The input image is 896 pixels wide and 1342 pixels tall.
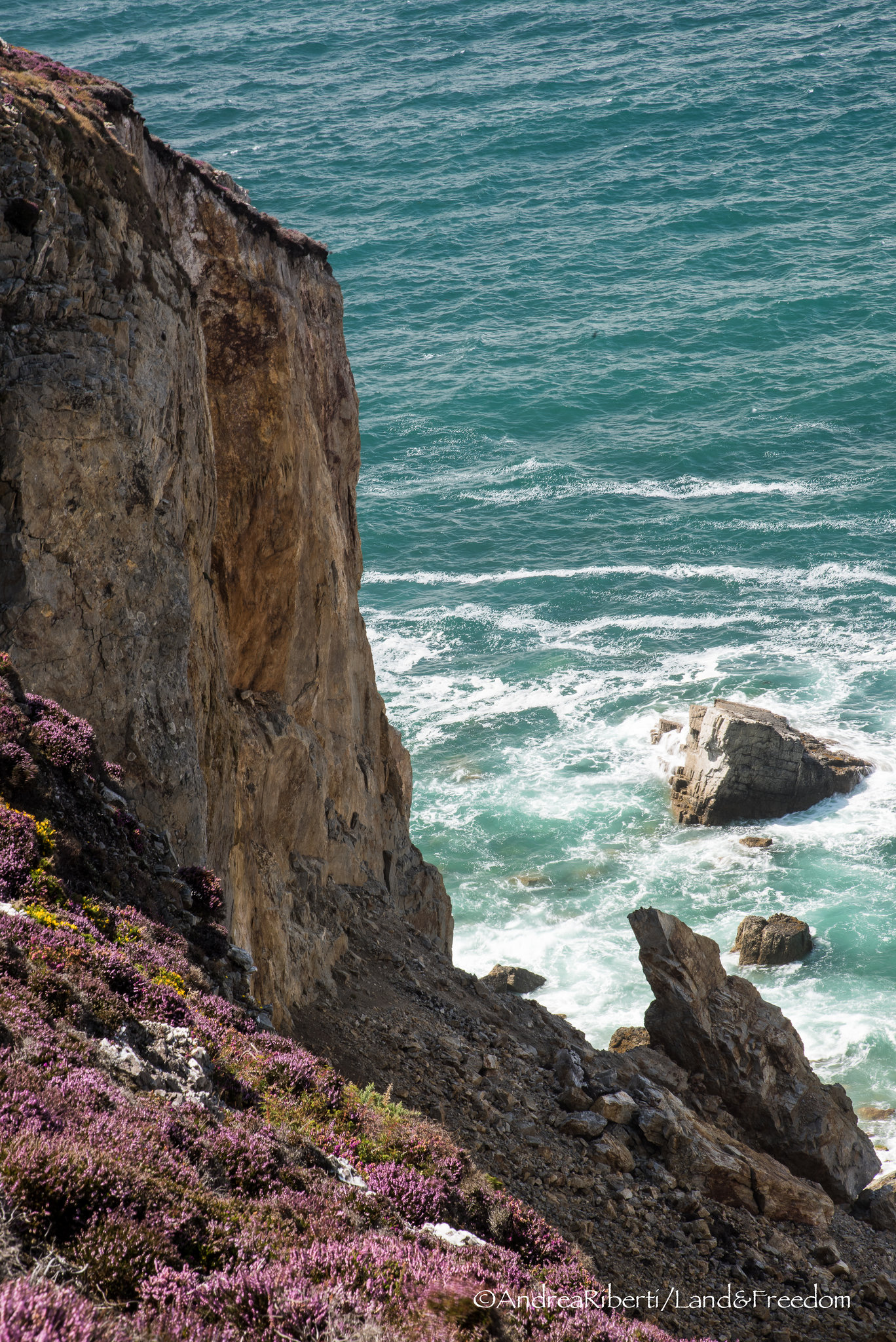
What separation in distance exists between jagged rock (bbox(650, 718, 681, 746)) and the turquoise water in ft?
2.29

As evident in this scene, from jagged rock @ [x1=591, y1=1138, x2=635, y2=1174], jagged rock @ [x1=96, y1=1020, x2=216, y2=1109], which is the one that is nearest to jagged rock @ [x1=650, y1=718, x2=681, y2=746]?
jagged rock @ [x1=591, y1=1138, x2=635, y2=1174]

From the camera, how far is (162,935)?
1022cm

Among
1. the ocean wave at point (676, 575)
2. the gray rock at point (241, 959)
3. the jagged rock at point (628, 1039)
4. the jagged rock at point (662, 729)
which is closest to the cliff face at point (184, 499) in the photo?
the gray rock at point (241, 959)

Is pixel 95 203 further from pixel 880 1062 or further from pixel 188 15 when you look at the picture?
pixel 188 15

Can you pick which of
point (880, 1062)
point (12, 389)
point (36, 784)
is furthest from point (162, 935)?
point (880, 1062)

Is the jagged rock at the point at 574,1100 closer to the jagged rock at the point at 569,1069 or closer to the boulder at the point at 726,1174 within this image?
the jagged rock at the point at 569,1069

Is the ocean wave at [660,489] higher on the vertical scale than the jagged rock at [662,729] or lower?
higher

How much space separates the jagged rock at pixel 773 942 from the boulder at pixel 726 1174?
47.5 feet

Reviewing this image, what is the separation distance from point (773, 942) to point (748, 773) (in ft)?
26.2

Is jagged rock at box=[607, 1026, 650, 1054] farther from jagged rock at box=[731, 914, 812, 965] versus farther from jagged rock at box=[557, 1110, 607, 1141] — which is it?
jagged rock at box=[731, 914, 812, 965]

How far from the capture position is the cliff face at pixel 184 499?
37.0ft

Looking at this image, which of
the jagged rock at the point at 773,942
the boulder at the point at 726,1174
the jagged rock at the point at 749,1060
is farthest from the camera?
the jagged rock at the point at 773,942

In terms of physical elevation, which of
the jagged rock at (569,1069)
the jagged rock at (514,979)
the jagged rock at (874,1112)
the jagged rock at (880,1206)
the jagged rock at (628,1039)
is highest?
the jagged rock at (569,1069)

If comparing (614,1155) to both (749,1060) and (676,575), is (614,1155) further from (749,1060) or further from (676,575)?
(676,575)
